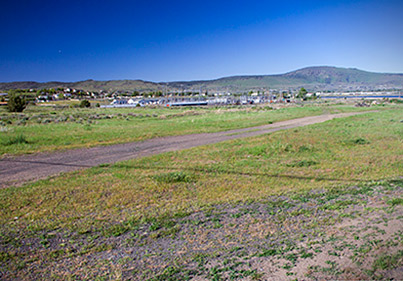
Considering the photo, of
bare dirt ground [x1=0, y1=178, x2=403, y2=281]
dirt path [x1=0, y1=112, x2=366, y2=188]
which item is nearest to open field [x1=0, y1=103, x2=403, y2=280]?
bare dirt ground [x1=0, y1=178, x2=403, y2=281]

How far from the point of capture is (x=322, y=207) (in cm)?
765

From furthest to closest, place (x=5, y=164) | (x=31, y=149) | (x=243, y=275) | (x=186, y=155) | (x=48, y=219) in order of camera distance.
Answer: (x=31, y=149), (x=186, y=155), (x=5, y=164), (x=48, y=219), (x=243, y=275)

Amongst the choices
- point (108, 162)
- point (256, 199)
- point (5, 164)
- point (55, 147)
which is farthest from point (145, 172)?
point (55, 147)

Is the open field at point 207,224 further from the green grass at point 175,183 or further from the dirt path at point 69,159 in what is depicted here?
the dirt path at point 69,159

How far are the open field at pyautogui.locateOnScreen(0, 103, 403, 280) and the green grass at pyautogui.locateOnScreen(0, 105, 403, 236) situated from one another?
0.04 m

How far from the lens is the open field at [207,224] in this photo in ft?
16.3

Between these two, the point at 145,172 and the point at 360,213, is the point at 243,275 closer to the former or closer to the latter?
the point at 360,213

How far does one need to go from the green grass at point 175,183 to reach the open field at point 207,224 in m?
0.04

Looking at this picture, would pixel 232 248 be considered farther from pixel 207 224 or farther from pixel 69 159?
pixel 69 159

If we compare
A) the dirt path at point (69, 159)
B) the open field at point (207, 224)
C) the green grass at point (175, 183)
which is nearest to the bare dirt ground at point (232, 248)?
the open field at point (207, 224)

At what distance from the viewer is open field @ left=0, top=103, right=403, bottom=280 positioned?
16.3 ft

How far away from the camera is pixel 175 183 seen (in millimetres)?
10000

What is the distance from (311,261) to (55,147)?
15.8 metres

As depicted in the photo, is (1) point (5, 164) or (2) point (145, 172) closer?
(2) point (145, 172)
